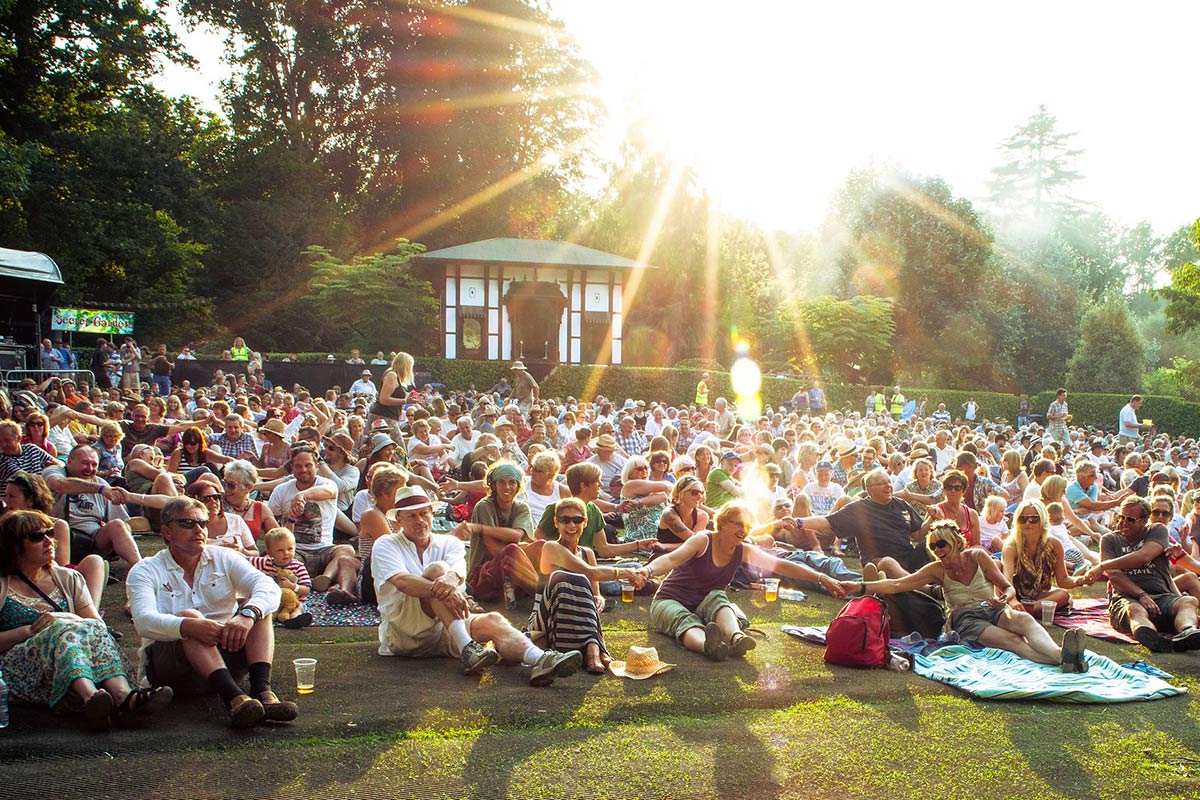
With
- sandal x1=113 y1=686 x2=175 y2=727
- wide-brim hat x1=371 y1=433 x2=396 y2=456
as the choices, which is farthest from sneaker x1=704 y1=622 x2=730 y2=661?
wide-brim hat x1=371 y1=433 x2=396 y2=456

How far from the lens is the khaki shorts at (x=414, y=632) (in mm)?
5938

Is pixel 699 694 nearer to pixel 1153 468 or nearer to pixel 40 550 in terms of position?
pixel 40 550

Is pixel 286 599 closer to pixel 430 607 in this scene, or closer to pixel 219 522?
pixel 219 522

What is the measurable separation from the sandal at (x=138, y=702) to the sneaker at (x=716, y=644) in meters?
3.11

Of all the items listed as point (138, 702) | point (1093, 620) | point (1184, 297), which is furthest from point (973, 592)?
point (1184, 297)

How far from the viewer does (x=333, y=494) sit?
795 cm

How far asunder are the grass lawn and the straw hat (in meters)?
0.07

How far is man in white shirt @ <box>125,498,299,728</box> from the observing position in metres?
4.64

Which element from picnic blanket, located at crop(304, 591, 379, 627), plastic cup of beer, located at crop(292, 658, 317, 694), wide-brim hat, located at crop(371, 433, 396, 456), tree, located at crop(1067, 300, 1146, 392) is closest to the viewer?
plastic cup of beer, located at crop(292, 658, 317, 694)

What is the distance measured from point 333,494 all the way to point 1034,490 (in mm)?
7085

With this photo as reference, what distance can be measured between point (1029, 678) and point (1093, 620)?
232 cm

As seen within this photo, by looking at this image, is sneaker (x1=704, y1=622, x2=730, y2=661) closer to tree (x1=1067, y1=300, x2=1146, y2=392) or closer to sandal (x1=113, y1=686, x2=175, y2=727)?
sandal (x1=113, y1=686, x2=175, y2=727)

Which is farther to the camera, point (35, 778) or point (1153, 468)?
point (1153, 468)

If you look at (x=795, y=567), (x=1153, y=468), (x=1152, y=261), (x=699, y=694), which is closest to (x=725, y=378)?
(x=1153, y=468)
